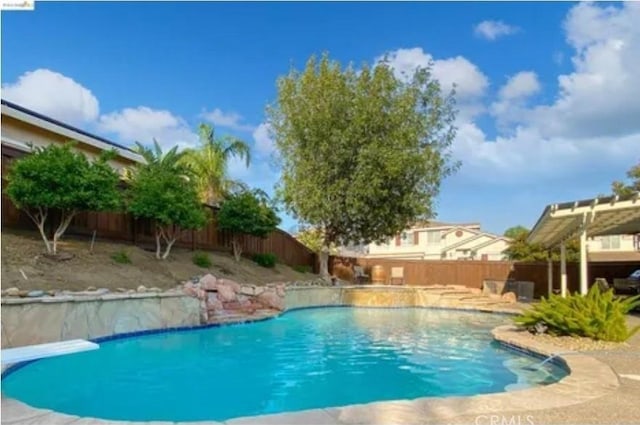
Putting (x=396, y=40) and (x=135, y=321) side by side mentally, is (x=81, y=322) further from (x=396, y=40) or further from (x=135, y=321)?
(x=396, y=40)

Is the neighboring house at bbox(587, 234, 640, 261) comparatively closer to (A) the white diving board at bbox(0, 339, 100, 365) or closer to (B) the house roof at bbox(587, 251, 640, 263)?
(B) the house roof at bbox(587, 251, 640, 263)

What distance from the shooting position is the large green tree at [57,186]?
9891 millimetres

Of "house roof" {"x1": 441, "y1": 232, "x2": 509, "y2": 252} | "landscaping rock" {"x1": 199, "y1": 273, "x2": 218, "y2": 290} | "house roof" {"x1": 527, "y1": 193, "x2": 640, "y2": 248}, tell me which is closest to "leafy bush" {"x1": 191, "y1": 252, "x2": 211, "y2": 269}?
"landscaping rock" {"x1": 199, "y1": 273, "x2": 218, "y2": 290}

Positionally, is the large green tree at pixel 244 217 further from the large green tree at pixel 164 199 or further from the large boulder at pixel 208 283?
the large boulder at pixel 208 283

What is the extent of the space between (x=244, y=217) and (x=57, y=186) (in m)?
7.46

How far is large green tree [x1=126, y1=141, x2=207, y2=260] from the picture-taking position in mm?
12938

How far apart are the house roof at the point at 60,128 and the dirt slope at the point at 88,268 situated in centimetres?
386

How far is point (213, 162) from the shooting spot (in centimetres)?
2172

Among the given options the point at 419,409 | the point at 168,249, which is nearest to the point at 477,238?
the point at 168,249

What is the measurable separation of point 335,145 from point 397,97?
10.4ft

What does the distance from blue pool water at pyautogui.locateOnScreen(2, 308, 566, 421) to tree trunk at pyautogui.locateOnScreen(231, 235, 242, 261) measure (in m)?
6.46

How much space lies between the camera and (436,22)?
12.2 meters

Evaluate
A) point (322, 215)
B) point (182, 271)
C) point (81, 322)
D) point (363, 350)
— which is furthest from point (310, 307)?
point (81, 322)

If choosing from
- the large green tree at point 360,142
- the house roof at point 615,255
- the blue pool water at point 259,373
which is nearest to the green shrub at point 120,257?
the blue pool water at point 259,373
